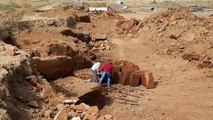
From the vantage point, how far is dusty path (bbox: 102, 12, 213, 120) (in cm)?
1124

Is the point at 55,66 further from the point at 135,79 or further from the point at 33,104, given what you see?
the point at 33,104

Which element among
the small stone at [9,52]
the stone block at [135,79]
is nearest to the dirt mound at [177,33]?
the stone block at [135,79]

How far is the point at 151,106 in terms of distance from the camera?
470 inches

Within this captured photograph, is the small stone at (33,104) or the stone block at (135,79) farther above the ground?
the small stone at (33,104)

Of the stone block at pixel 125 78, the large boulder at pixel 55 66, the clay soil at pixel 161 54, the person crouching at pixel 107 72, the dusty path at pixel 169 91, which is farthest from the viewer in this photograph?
the stone block at pixel 125 78

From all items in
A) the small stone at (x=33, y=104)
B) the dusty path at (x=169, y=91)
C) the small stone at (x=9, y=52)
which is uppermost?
the small stone at (x=9, y=52)

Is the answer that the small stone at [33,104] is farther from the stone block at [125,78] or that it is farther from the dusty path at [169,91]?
the stone block at [125,78]

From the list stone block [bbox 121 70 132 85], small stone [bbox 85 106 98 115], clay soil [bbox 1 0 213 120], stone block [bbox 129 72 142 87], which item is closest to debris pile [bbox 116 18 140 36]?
clay soil [bbox 1 0 213 120]

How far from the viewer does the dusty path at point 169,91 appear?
11242mm

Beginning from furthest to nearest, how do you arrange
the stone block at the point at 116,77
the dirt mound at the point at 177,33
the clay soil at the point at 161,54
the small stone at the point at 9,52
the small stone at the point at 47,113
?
the dirt mound at the point at 177,33
the stone block at the point at 116,77
the clay soil at the point at 161,54
the small stone at the point at 9,52
the small stone at the point at 47,113

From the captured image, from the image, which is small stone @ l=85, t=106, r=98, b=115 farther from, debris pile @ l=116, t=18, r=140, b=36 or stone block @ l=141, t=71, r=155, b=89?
debris pile @ l=116, t=18, r=140, b=36

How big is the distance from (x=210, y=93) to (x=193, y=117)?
2792 millimetres

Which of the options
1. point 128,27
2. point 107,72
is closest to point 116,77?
point 107,72

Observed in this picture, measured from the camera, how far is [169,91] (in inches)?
548
